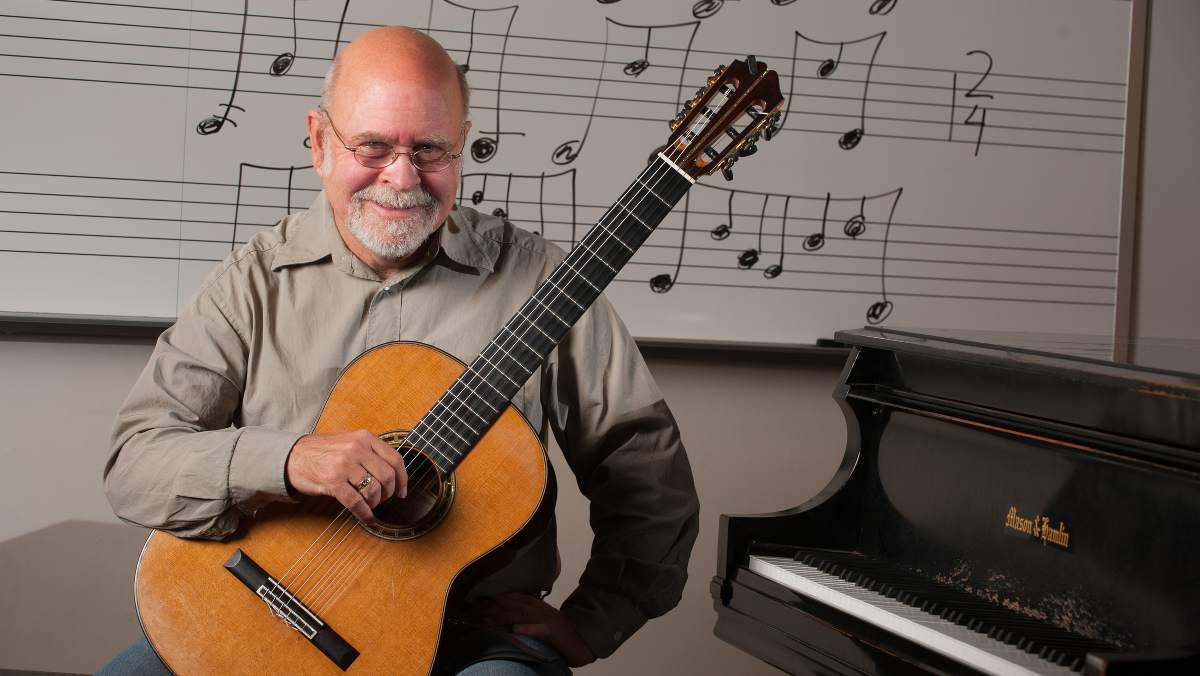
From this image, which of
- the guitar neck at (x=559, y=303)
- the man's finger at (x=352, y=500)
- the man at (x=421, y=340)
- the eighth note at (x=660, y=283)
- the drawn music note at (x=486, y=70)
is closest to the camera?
the man's finger at (x=352, y=500)

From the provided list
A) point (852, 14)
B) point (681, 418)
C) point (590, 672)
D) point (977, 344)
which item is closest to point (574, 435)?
point (977, 344)

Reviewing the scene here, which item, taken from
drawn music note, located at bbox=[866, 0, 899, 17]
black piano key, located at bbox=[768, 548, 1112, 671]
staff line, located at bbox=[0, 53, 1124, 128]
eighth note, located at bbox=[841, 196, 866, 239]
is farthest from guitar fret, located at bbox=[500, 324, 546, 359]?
drawn music note, located at bbox=[866, 0, 899, 17]

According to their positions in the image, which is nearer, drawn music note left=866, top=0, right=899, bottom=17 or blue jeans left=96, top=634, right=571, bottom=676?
blue jeans left=96, top=634, right=571, bottom=676

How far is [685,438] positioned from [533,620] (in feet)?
A: 3.96

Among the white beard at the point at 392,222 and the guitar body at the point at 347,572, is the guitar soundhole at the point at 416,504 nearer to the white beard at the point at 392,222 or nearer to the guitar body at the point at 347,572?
the guitar body at the point at 347,572

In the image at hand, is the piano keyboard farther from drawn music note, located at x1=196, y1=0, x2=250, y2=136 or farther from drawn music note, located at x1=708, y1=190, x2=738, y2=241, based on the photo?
drawn music note, located at x1=196, y1=0, x2=250, y2=136

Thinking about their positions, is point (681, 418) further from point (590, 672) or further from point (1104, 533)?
point (1104, 533)

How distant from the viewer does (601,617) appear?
1.57 metres

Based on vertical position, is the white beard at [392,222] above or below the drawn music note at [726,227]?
below

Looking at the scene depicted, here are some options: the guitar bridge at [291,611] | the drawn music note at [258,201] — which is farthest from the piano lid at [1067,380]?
the drawn music note at [258,201]

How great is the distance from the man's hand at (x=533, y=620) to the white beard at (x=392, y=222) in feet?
1.77

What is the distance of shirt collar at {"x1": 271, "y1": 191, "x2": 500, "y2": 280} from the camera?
5.31ft

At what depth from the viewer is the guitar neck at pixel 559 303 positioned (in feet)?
4.65

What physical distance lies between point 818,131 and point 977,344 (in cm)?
124
